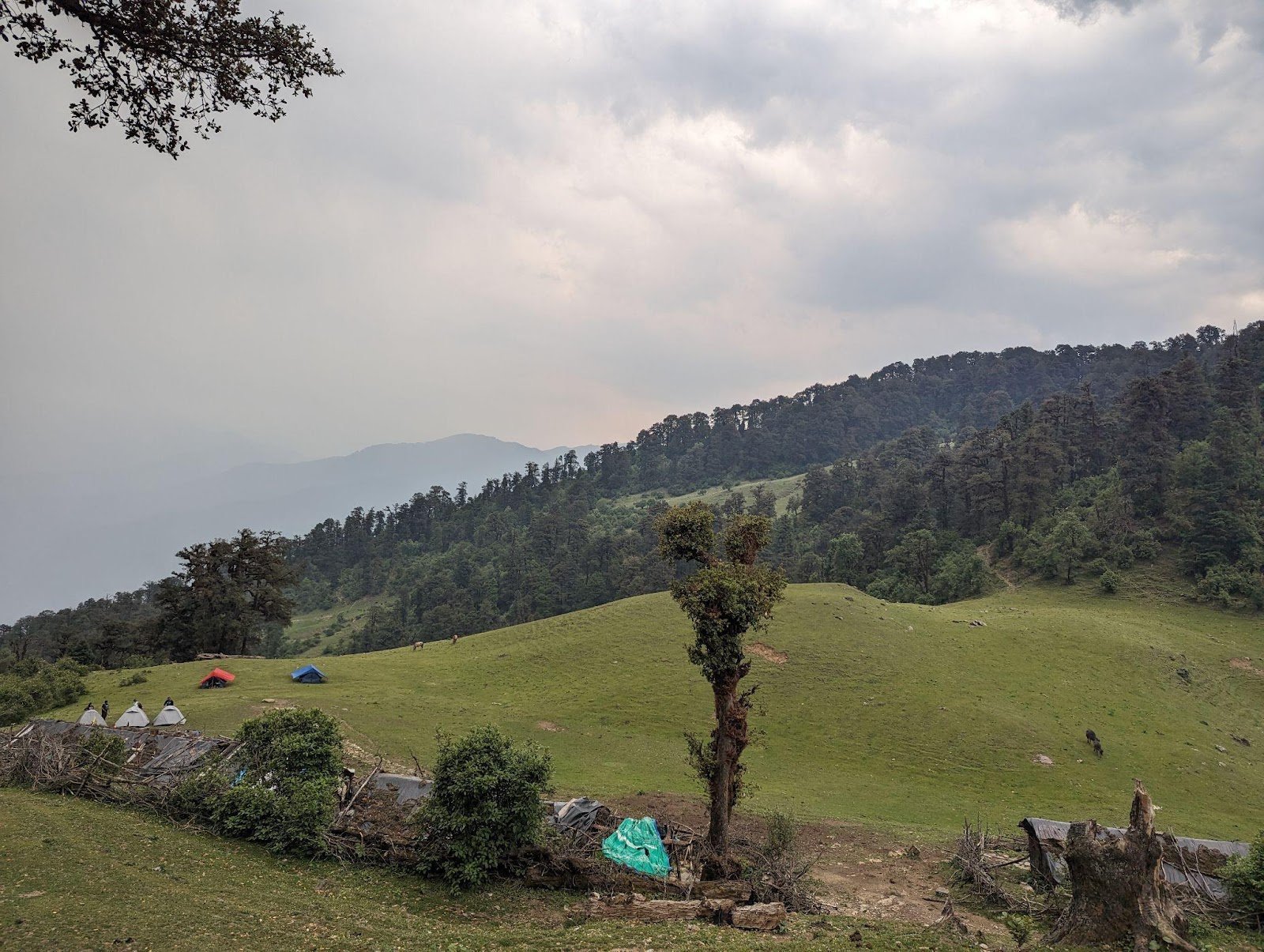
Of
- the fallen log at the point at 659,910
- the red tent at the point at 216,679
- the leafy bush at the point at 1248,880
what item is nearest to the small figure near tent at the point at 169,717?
the red tent at the point at 216,679

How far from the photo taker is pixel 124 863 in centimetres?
1315

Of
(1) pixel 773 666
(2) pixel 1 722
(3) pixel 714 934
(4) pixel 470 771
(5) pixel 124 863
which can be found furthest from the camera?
(1) pixel 773 666

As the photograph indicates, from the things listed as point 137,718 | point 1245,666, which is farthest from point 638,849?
point 1245,666

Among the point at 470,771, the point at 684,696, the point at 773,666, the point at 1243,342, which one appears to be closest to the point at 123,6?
the point at 470,771

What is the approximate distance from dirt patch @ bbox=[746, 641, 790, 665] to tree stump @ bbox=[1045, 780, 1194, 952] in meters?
26.4

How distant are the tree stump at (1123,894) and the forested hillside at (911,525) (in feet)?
134

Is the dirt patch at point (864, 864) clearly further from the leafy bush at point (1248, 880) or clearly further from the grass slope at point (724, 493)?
the grass slope at point (724, 493)

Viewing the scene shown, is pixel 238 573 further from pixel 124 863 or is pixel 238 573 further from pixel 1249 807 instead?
pixel 1249 807

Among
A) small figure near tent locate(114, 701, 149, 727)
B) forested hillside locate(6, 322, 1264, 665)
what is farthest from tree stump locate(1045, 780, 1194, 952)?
forested hillside locate(6, 322, 1264, 665)

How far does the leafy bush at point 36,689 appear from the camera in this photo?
30511 mm

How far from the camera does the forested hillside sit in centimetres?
6088

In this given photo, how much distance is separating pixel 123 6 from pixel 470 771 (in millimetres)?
14924

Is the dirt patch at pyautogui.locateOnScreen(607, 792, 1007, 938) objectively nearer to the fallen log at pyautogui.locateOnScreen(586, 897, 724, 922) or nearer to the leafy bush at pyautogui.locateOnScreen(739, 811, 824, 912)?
the leafy bush at pyautogui.locateOnScreen(739, 811, 824, 912)

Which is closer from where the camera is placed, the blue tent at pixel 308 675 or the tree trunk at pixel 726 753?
the tree trunk at pixel 726 753
